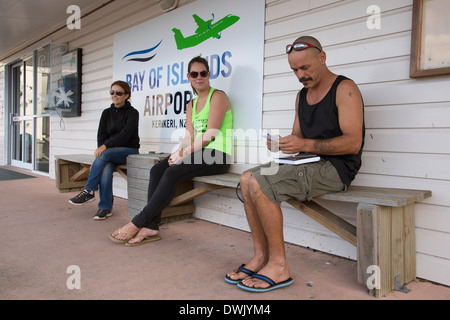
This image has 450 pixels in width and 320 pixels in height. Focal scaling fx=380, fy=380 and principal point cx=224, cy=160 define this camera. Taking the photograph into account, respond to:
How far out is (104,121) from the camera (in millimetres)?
3922

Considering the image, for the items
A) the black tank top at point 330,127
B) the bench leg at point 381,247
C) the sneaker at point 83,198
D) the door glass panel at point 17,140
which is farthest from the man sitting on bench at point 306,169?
the door glass panel at point 17,140

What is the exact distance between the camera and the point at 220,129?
9.91 feet

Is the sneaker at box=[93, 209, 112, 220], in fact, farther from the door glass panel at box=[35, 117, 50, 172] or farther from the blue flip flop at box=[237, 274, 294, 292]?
the door glass panel at box=[35, 117, 50, 172]

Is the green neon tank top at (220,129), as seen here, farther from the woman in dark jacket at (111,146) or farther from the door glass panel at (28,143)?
the door glass panel at (28,143)

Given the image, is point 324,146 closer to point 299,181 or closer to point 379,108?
point 299,181

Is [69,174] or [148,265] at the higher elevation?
[69,174]

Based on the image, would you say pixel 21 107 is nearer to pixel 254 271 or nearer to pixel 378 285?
pixel 254 271

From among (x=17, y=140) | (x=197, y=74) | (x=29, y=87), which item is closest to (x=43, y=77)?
(x=29, y=87)

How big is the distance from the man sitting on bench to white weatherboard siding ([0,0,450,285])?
29cm

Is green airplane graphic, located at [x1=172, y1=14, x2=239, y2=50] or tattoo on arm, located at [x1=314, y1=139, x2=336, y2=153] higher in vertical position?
green airplane graphic, located at [x1=172, y1=14, x2=239, y2=50]

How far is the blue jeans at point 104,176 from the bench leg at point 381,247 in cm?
240

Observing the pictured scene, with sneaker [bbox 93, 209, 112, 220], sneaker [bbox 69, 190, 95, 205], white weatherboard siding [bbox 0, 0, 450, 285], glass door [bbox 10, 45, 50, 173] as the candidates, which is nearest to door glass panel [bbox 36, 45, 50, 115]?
glass door [bbox 10, 45, 50, 173]

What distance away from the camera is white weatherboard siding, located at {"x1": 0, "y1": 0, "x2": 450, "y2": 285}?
2041 mm

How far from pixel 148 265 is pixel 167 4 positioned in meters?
2.65
